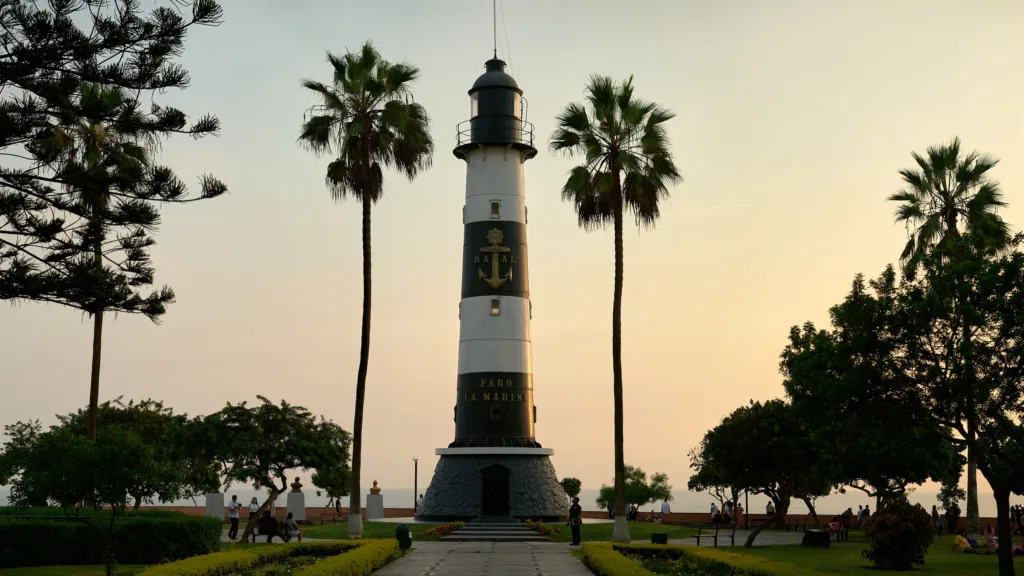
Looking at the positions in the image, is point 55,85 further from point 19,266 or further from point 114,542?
point 114,542

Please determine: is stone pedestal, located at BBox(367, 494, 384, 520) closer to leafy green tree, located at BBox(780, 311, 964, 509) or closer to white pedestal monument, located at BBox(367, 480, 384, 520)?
white pedestal monument, located at BBox(367, 480, 384, 520)

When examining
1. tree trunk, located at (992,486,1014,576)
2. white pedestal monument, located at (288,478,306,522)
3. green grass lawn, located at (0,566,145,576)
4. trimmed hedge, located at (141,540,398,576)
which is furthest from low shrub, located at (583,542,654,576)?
white pedestal monument, located at (288,478,306,522)

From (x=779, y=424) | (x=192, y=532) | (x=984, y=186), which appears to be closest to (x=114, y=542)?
(x=192, y=532)

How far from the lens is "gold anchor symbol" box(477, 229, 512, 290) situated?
4456 centimetres

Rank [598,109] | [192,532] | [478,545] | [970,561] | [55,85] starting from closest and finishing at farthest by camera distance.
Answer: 1. [55,85]
2. [192,532]
3. [970,561]
4. [478,545]
5. [598,109]

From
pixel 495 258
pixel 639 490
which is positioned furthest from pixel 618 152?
pixel 639 490

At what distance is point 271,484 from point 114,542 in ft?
35.6

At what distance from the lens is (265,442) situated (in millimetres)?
37938

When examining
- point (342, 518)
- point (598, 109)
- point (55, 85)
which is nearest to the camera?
point (55, 85)

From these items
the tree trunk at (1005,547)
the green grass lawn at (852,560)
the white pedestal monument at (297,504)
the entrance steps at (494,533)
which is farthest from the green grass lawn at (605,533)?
the tree trunk at (1005,547)

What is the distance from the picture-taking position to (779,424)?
38156 millimetres

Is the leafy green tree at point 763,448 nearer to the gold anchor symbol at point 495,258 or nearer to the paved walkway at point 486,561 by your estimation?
the paved walkway at point 486,561

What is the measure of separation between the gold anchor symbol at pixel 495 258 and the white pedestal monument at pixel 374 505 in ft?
44.7

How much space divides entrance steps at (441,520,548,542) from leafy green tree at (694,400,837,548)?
7.03m
